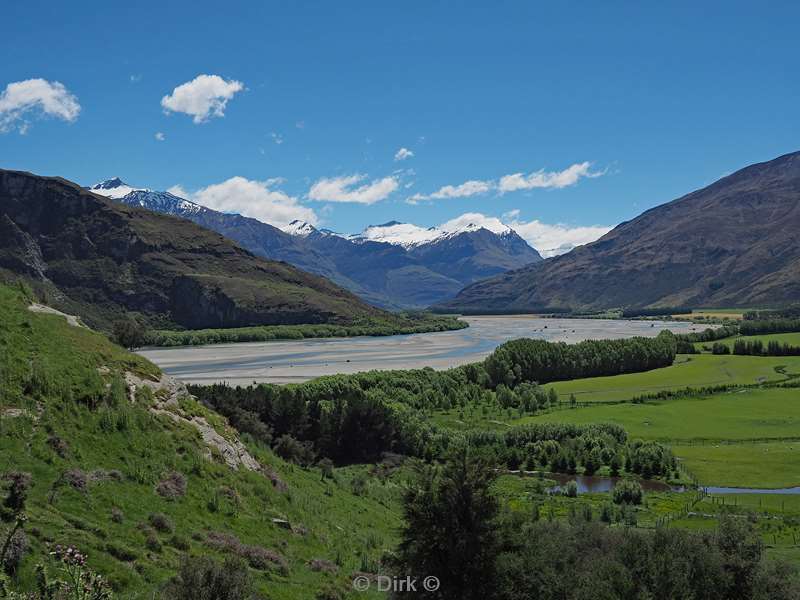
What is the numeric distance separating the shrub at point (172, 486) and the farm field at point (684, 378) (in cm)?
9351

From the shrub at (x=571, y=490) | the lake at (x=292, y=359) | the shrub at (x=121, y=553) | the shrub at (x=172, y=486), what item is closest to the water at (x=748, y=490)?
the shrub at (x=571, y=490)

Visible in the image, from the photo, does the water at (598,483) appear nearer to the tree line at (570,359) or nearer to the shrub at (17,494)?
the tree line at (570,359)

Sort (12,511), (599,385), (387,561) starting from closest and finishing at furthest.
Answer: (12,511) < (387,561) < (599,385)

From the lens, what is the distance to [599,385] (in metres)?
126

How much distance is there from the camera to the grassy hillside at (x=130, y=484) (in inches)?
782

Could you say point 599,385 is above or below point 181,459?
below

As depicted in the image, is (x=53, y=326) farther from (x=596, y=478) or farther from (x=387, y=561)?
(x=596, y=478)

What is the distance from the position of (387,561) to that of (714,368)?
5146 inches

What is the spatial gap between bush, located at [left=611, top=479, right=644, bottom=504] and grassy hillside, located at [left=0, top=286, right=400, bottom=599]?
33.1m

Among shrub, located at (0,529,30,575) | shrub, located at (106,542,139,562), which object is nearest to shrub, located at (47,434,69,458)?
shrub, located at (106,542,139,562)

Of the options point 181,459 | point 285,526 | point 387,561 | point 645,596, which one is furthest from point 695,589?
point 181,459

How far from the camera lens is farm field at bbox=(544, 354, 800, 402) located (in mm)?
118250

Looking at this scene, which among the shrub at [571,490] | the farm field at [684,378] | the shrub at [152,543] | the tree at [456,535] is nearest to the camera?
the shrub at [152,543]

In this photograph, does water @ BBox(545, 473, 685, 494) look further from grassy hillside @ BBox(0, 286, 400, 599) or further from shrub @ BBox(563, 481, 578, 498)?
grassy hillside @ BBox(0, 286, 400, 599)
